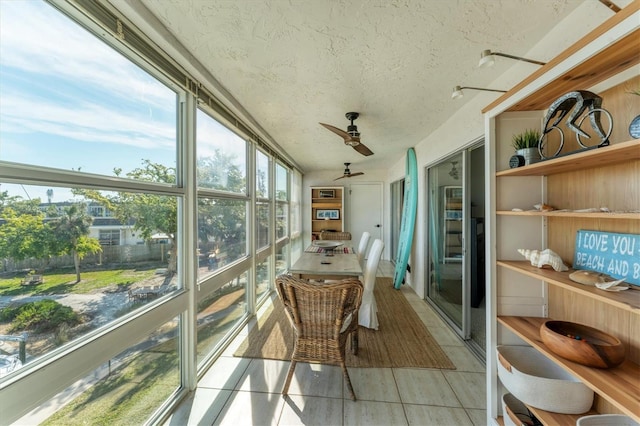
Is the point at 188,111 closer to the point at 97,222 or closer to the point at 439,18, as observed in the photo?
the point at 97,222

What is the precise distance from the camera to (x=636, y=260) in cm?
91

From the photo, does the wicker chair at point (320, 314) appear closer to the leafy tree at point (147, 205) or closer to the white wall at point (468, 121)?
the leafy tree at point (147, 205)

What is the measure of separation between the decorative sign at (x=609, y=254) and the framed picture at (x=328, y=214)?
5111mm

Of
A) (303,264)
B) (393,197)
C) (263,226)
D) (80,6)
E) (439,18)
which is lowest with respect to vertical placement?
(303,264)

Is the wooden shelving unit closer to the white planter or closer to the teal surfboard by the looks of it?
the white planter

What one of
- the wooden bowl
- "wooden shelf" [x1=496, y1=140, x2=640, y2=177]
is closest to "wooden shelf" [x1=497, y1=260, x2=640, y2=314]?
the wooden bowl

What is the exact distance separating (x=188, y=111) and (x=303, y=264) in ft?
5.62

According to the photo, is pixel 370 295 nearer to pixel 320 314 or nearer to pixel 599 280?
pixel 320 314

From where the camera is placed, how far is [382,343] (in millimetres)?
2383

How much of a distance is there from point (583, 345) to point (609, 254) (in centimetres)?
40

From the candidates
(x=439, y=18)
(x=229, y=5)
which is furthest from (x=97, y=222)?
(x=439, y=18)

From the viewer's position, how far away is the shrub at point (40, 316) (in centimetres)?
86

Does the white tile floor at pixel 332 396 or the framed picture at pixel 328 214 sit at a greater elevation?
the framed picture at pixel 328 214

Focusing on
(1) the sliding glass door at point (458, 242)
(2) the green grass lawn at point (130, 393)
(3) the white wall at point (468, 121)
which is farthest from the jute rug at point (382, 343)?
(3) the white wall at point (468, 121)
